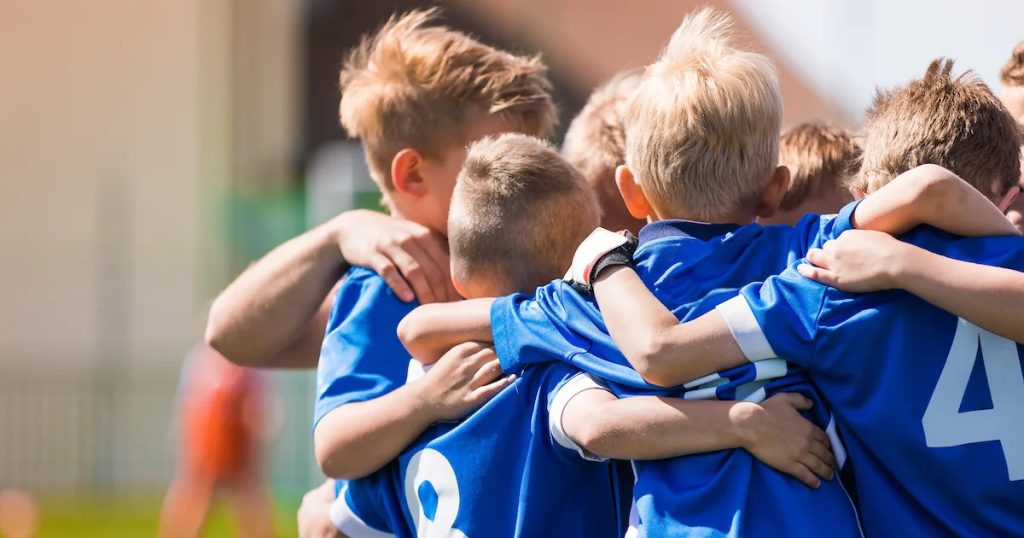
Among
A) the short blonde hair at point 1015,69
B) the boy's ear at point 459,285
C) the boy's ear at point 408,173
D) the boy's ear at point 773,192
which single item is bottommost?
the boy's ear at point 459,285

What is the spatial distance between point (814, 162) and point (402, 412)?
43.8 inches

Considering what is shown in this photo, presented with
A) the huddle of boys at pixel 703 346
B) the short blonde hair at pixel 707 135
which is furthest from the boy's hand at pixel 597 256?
the short blonde hair at pixel 707 135

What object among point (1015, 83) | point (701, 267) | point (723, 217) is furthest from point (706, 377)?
point (1015, 83)

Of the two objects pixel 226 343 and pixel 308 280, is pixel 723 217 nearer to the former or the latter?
pixel 308 280

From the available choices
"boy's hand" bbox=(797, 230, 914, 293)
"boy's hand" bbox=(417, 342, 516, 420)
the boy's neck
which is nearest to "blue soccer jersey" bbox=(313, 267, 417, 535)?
"boy's hand" bbox=(417, 342, 516, 420)

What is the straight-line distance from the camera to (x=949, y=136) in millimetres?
2096

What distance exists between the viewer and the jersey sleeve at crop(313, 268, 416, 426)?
8.48 ft

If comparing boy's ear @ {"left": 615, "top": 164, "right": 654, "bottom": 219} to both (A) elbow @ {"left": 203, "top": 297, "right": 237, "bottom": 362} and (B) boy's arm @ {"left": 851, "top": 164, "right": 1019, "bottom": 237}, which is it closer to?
(B) boy's arm @ {"left": 851, "top": 164, "right": 1019, "bottom": 237}

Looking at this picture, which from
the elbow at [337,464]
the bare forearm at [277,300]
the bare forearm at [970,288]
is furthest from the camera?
the bare forearm at [277,300]

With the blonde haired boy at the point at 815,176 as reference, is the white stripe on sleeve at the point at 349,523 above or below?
below

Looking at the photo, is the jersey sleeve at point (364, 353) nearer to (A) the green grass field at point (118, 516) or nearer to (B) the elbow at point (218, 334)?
(B) the elbow at point (218, 334)

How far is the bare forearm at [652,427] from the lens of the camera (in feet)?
6.73

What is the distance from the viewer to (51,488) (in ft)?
53.0

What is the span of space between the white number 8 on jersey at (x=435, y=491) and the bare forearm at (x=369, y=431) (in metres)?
0.05
